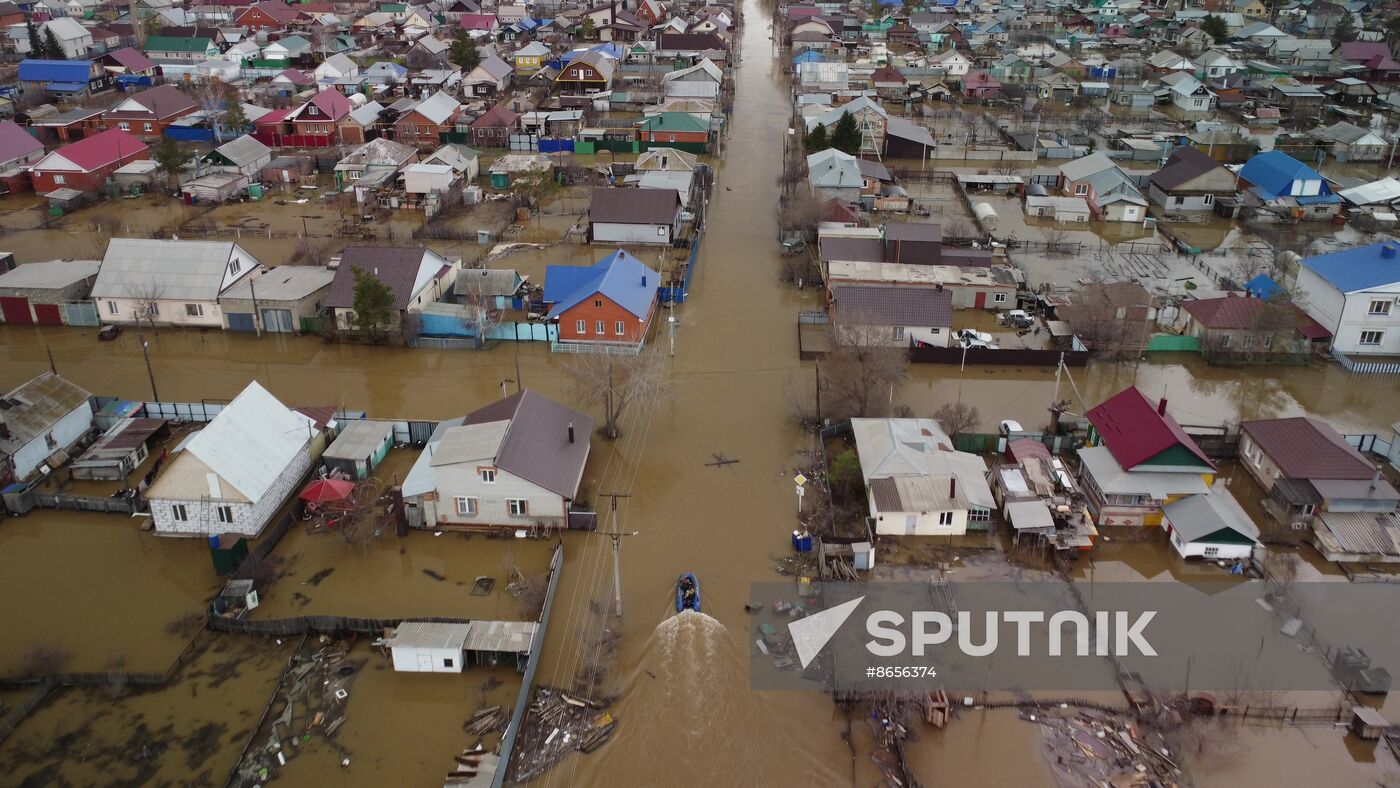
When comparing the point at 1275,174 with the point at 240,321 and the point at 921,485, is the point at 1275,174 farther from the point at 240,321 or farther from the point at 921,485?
the point at 240,321

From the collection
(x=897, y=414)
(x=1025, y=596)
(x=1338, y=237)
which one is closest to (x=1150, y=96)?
(x=1338, y=237)

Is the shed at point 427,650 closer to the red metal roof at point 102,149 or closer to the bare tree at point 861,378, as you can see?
the bare tree at point 861,378

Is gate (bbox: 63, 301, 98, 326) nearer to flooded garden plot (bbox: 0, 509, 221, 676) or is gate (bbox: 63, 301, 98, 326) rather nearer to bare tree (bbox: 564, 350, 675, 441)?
flooded garden plot (bbox: 0, 509, 221, 676)

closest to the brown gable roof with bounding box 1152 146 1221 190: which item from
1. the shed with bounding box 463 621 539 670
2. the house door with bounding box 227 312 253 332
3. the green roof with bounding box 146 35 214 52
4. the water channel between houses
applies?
the water channel between houses

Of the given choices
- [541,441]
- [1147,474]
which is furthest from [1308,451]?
[541,441]

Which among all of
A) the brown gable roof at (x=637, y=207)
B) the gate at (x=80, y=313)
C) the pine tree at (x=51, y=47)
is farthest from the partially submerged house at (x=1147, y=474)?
the pine tree at (x=51, y=47)
